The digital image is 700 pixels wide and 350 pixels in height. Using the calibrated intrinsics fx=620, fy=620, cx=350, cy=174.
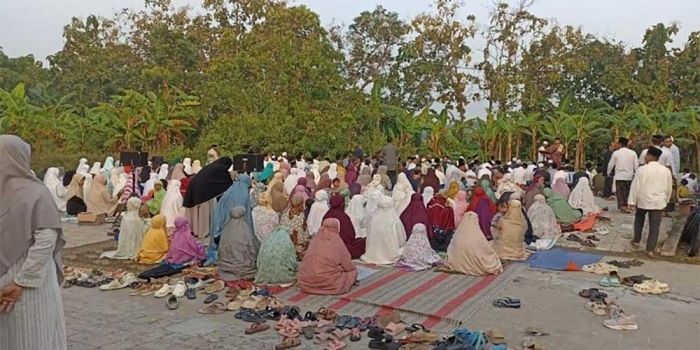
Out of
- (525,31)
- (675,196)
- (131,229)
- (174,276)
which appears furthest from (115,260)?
(525,31)

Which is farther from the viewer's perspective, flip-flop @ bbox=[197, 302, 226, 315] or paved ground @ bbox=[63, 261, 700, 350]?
flip-flop @ bbox=[197, 302, 226, 315]

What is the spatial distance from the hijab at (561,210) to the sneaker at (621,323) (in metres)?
4.86

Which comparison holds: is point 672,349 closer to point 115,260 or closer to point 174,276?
point 174,276

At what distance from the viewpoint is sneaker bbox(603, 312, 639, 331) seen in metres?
5.30

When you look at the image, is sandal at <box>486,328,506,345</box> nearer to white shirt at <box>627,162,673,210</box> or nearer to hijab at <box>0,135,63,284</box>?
hijab at <box>0,135,63,284</box>

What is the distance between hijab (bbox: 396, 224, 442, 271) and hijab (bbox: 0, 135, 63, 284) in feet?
17.0

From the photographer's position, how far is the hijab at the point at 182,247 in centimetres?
754

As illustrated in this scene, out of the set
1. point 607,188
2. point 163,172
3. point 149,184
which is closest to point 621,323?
point 149,184

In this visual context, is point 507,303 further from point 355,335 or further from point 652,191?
point 652,191

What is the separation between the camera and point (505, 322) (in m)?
5.48

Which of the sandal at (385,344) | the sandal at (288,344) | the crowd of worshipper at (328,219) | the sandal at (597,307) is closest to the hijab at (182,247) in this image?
the crowd of worshipper at (328,219)

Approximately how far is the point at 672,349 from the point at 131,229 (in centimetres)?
627

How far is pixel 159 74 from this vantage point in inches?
907

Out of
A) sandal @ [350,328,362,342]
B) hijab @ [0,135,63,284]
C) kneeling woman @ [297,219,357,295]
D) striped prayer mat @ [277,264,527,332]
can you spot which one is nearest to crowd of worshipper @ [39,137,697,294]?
Answer: kneeling woman @ [297,219,357,295]
